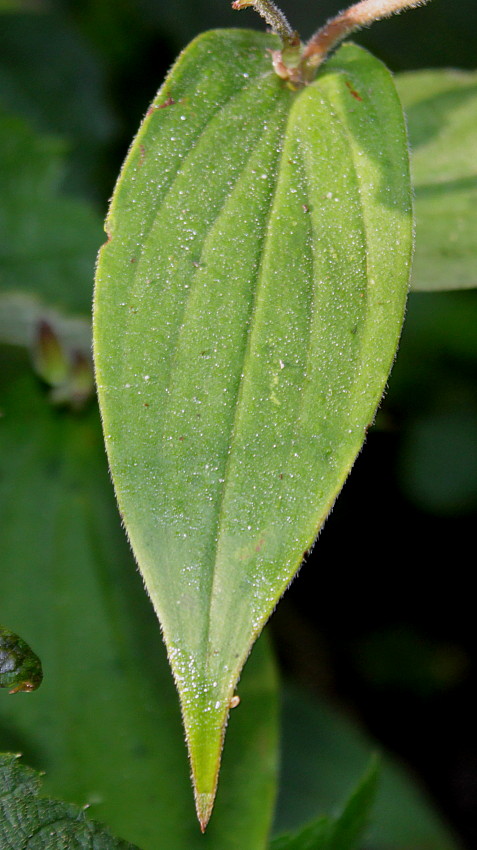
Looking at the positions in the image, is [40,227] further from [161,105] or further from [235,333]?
[235,333]

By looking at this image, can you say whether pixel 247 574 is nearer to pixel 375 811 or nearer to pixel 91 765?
pixel 91 765

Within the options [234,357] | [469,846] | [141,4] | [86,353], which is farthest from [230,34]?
[469,846]

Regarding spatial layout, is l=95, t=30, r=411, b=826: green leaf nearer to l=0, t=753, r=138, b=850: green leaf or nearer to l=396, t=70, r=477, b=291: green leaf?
l=0, t=753, r=138, b=850: green leaf

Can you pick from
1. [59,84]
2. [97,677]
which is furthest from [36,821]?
[59,84]

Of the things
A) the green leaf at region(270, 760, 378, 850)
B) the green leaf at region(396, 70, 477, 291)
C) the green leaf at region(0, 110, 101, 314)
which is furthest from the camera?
the green leaf at region(0, 110, 101, 314)

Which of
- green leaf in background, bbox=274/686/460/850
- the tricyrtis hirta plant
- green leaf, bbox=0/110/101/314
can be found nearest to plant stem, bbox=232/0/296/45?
the tricyrtis hirta plant
